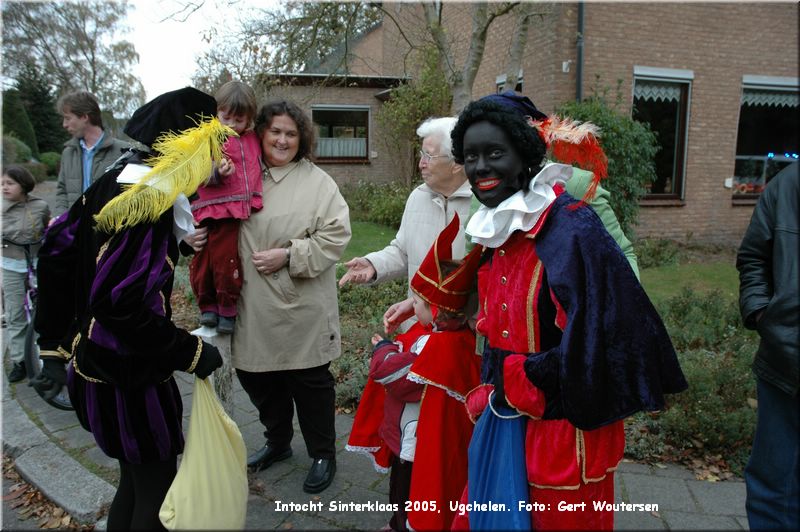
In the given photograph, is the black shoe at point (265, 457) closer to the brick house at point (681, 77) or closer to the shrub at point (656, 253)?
the shrub at point (656, 253)

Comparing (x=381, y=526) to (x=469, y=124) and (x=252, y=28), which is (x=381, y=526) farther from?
(x=252, y=28)

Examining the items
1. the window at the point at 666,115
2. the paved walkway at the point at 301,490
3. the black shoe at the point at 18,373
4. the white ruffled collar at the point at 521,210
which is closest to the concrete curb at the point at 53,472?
the paved walkway at the point at 301,490

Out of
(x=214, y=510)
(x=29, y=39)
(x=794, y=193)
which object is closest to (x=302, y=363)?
(x=214, y=510)

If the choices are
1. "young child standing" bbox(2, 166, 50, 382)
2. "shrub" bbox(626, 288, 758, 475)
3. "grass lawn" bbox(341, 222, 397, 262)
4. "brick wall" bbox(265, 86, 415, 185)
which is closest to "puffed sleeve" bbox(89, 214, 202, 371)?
"shrub" bbox(626, 288, 758, 475)

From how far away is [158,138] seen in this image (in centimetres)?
219

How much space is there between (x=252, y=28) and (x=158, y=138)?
23.8 ft

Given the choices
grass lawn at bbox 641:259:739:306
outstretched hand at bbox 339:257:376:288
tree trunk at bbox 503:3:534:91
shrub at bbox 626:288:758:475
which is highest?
tree trunk at bbox 503:3:534:91

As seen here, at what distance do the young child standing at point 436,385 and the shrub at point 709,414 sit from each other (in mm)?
1833

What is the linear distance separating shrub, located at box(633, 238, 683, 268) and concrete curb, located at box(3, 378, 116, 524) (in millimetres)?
8566

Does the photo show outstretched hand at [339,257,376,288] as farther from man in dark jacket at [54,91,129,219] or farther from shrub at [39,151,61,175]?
shrub at [39,151,61,175]

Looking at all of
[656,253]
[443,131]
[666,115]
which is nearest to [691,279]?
[656,253]

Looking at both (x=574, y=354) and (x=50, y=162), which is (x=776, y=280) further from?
(x=50, y=162)

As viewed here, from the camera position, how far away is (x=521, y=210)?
1.77m

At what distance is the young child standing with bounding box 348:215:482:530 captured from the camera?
2.23m
